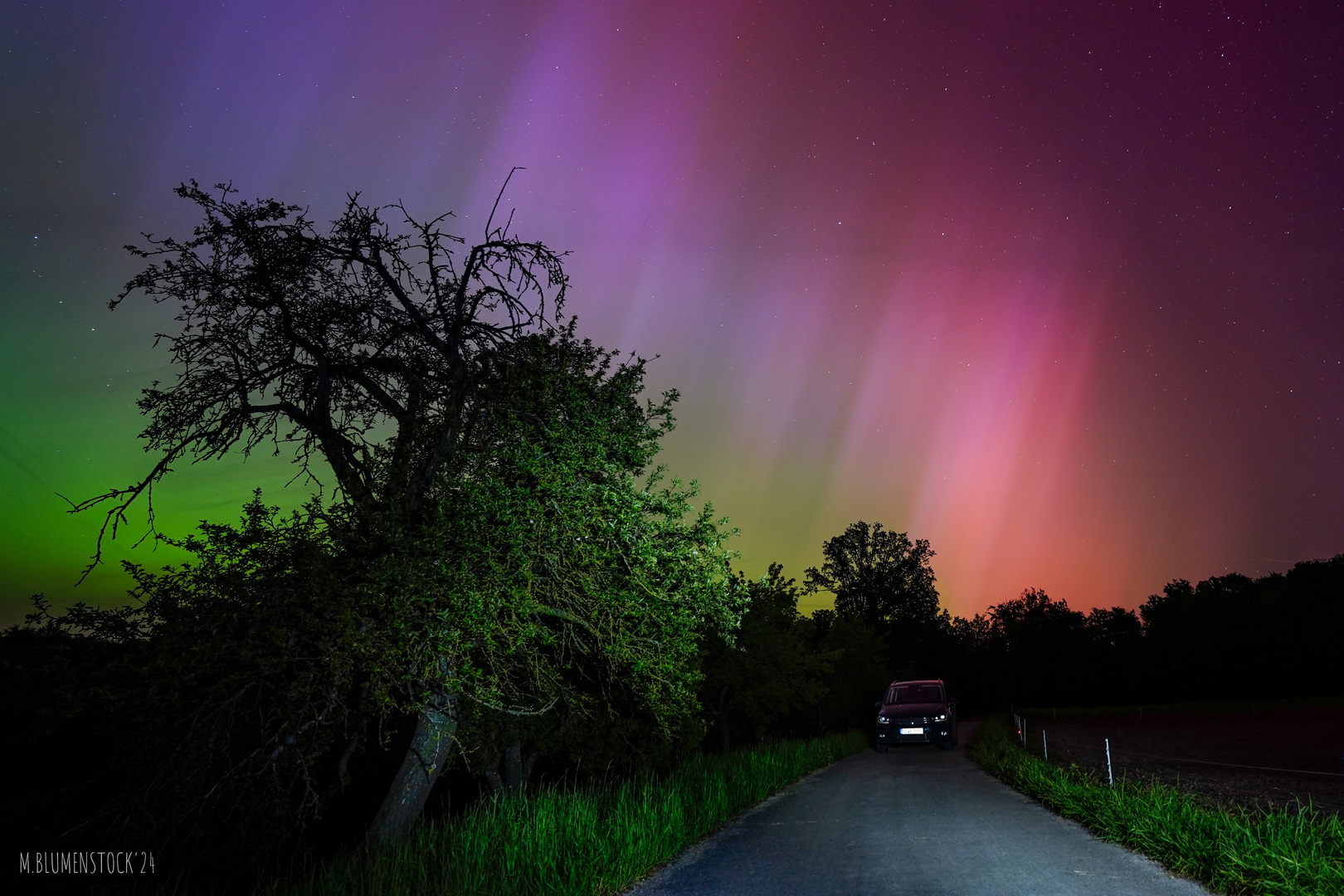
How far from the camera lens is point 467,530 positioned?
7.91 metres

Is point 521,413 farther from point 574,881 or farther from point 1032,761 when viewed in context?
point 1032,761

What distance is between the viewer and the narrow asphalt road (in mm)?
6723

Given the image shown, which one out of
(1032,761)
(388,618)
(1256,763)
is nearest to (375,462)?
(388,618)

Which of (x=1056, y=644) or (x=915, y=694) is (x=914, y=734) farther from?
(x=1056, y=644)

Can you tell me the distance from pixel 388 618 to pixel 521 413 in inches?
113

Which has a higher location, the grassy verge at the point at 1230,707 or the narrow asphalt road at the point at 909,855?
the narrow asphalt road at the point at 909,855

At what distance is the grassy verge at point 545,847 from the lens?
6672 millimetres

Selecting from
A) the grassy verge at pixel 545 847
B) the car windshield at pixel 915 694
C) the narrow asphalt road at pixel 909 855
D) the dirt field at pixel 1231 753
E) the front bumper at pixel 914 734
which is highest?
the grassy verge at pixel 545 847

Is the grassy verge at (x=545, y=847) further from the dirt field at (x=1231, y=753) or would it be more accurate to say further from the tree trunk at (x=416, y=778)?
the dirt field at (x=1231, y=753)

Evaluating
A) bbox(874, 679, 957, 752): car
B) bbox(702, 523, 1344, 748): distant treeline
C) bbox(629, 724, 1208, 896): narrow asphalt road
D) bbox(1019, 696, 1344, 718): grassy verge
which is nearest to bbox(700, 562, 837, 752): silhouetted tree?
bbox(702, 523, 1344, 748): distant treeline

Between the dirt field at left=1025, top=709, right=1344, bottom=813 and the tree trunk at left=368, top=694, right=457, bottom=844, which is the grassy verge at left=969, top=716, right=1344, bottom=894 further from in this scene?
the tree trunk at left=368, top=694, right=457, bottom=844

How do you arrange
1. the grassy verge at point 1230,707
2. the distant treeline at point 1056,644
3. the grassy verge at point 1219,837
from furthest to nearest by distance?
the grassy verge at point 1230,707, the distant treeline at point 1056,644, the grassy verge at point 1219,837

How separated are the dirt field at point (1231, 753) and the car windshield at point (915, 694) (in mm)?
2572

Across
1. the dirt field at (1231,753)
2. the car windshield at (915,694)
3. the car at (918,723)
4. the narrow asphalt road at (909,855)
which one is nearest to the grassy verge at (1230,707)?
the dirt field at (1231,753)
